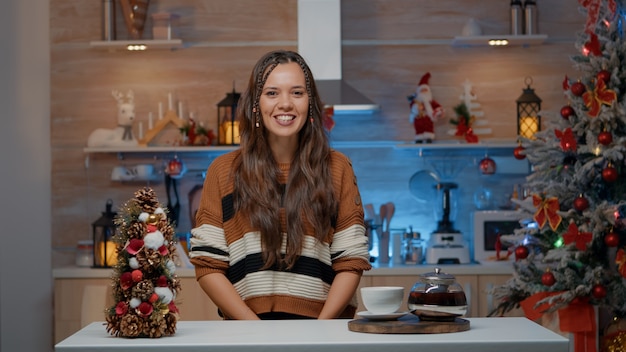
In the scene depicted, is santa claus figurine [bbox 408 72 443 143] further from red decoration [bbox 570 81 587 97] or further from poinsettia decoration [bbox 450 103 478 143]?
red decoration [bbox 570 81 587 97]

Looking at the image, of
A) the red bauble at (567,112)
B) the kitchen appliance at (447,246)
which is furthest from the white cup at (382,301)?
the kitchen appliance at (447,246)

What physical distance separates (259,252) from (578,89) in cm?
200

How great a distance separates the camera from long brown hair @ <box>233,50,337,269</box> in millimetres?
2484

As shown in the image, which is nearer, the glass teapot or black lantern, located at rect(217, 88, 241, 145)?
the glass teapot

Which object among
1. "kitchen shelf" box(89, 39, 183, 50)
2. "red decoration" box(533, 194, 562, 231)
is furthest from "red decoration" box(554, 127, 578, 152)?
"kitchen shelf" box(89, 39, 183, 50)

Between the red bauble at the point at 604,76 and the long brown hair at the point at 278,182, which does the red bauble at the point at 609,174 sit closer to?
the red bauble at the point at 604,76

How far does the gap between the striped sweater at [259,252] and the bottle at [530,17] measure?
290cm

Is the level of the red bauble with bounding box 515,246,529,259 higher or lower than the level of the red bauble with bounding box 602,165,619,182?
lower

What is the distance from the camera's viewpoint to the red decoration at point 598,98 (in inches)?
153

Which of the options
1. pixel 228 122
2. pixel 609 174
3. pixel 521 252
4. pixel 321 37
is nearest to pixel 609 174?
pixel 609 174

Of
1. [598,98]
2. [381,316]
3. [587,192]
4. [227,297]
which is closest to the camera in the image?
[381,316]

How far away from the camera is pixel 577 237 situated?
12.7 ft

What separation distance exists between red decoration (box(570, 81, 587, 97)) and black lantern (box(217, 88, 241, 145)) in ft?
6.11

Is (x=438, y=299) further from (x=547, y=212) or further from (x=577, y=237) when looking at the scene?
→ (x=547, y=212)
